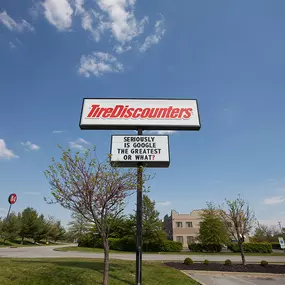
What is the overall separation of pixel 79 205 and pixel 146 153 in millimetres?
3730

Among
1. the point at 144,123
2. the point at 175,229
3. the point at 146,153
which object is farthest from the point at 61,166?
the point at 175,229

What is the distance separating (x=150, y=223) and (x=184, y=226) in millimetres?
26444

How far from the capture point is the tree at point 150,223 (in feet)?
108

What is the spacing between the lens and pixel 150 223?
33.2 m

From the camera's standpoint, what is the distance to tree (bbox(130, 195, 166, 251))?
32906mm

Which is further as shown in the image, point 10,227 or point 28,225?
point 28,225

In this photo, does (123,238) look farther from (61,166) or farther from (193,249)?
(61,166)

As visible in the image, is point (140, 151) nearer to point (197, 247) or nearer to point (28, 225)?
point (197, 247)

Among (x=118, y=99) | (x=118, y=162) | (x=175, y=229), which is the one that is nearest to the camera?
(x=118, y=162)

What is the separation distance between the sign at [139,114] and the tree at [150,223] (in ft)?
80.3

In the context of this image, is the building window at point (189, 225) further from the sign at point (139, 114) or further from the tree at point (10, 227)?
the sign at point (139, 114)

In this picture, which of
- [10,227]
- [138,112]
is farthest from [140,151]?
[10,227]

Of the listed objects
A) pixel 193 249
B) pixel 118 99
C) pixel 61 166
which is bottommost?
pixel 193 249

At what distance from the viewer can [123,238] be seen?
35.6m
